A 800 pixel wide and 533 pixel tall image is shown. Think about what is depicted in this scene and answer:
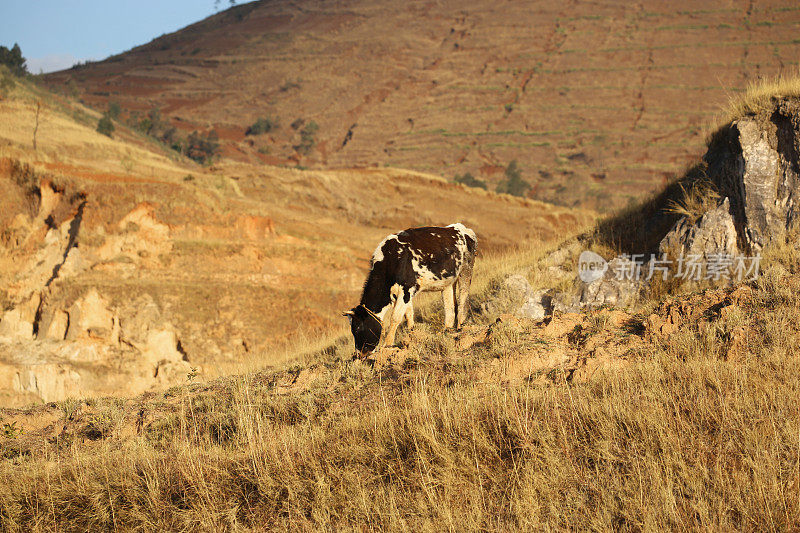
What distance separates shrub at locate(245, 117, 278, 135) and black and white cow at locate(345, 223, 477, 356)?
8697 cm

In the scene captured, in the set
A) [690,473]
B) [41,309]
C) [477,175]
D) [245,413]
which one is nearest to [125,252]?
[41,309]

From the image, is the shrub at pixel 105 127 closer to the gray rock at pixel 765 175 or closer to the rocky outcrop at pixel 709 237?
the rocky outcrop at pixel 709 237

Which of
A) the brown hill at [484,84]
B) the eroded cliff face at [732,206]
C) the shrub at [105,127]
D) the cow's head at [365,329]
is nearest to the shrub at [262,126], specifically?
the brown hill at [484,84]

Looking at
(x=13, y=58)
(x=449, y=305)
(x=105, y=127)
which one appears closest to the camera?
(x=449, y=305)

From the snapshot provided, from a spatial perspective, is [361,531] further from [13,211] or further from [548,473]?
[13,211]

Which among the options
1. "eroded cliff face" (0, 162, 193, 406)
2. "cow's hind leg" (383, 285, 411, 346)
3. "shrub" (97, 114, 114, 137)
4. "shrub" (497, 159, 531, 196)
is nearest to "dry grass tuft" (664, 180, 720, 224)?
"cow's hind leg" (383, 285, 411, 346)

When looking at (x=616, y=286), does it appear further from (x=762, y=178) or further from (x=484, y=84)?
(x=484, y=84)

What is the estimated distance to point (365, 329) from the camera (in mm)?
9445

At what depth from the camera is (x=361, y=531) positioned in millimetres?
4809

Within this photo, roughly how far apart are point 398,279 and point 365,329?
2.86ft

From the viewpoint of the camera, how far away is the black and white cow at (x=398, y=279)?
9438 mm

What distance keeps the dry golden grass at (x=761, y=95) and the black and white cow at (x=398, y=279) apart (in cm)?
Answer: 692

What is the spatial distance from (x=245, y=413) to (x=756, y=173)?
10040mm

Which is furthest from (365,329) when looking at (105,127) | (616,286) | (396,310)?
(105,127)
